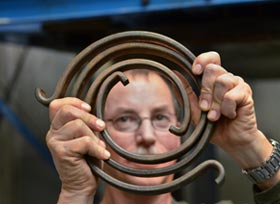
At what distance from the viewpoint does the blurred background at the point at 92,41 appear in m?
1.58

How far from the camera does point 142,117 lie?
104 centimetres

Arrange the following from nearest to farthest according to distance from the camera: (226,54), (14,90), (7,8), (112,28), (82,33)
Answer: (7,8), (112,28), (82,33), (226,54), (14,90)

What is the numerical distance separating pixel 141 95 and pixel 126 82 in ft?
1.01

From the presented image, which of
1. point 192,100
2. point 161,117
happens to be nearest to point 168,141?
point 161,117

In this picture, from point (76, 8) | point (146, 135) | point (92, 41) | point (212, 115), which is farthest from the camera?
point (92, 41)

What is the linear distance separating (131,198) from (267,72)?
1645 millimetres

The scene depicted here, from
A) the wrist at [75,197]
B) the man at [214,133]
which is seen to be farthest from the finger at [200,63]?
the wrist at [75,197]

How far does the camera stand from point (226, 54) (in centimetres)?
242

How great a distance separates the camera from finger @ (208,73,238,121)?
743mm

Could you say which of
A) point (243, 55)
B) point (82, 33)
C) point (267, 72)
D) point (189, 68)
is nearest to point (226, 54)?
point (243, 55)

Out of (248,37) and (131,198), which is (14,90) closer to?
(248,37)

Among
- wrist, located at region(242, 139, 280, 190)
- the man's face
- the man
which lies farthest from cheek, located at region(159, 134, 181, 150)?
wrist, located at region(242, 139, 280, 190)

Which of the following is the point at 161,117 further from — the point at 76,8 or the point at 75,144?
the point at 76,8

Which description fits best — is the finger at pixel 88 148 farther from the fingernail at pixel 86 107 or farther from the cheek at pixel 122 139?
the cheek at pixel 122 139
